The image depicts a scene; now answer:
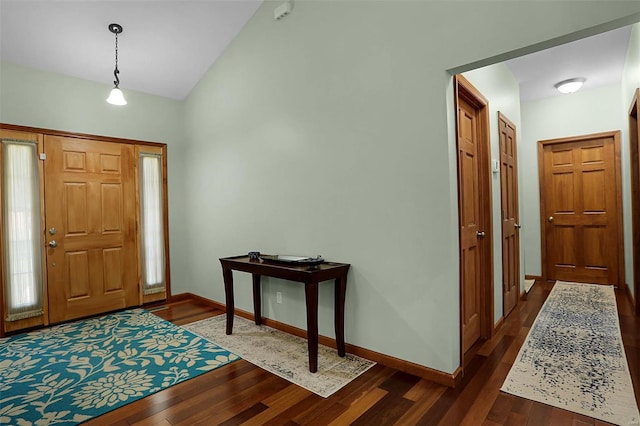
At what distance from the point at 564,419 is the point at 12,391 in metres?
3.58

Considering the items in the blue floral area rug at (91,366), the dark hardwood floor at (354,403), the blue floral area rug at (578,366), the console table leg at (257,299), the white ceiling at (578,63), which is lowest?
the dark hardwood floor at (354,403)

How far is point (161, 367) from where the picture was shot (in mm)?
2682

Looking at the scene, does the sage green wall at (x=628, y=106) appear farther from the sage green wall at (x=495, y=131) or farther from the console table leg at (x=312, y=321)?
the console table leg at (x=312, y=321)

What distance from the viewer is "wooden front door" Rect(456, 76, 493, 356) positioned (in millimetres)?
2742

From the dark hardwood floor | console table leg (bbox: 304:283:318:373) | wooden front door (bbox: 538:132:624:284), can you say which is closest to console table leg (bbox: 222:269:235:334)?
the dark hardwood floor

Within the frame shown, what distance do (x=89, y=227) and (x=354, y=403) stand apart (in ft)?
12.2

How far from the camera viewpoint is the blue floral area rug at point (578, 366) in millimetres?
2035

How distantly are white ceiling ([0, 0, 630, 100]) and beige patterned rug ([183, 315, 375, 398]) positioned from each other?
10.2ft

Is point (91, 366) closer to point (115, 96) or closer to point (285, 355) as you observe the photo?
point (285, 355)

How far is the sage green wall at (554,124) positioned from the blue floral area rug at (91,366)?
489 centimetres

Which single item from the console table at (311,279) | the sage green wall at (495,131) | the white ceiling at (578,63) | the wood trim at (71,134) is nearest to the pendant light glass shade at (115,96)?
the wood trim at (71,134)

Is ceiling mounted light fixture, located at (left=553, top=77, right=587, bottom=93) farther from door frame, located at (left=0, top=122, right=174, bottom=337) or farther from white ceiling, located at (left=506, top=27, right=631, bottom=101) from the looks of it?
door frame, located at (left=0, top=122, right=174, bottom=337)

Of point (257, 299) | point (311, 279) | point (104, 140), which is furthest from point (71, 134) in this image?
point (311, 279)

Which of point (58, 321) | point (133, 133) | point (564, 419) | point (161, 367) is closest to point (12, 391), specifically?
point (161, 367)
